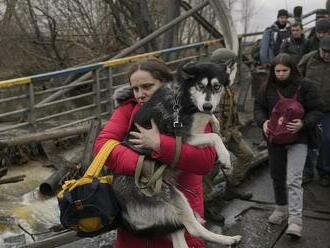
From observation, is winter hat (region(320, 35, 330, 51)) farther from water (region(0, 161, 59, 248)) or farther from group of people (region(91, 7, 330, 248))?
water (region(0, 161, 59, 248))

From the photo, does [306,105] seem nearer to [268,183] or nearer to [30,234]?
[268,183]

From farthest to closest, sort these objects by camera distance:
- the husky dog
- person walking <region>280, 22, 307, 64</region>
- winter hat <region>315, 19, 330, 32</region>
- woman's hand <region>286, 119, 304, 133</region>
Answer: person walking <region>280, 22, 307, 64</region>
winter hat <region>315, 19, 330, 32</region>
woman's hand <region>286, 119, 304, 133</region>
the husky dog

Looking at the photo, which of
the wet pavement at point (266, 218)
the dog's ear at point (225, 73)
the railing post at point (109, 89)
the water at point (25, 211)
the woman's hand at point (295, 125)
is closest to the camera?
the dog's ear at point (225, 73)

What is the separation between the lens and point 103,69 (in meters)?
8.91

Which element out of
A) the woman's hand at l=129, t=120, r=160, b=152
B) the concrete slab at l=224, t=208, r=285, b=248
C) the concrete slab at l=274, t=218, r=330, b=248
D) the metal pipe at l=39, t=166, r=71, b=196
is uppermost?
the woman's hand at l=129, t=120, r=160, b=152

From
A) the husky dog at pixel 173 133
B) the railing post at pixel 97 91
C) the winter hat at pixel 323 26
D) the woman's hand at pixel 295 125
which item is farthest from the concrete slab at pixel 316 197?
the husky dog at pixel 173 133

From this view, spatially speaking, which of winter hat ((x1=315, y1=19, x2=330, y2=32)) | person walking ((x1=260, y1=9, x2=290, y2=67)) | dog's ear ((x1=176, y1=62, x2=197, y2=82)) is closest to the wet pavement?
winter hat ((x1=315, y1=19, x2=330, y2=32))

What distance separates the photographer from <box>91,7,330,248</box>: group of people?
2639 mm

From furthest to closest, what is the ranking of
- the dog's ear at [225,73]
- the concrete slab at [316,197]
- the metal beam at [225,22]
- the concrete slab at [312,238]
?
1. the metal beam at [225,22]
2. the concrete slab at [316,197]
3. the concrete slab at [312,238]
4. the dog's ear at [225,73]

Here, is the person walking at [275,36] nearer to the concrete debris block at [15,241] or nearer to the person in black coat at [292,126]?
the person in black coat at [292,126]

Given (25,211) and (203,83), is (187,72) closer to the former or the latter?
(203,83)

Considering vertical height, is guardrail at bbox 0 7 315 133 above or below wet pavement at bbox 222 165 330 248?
above

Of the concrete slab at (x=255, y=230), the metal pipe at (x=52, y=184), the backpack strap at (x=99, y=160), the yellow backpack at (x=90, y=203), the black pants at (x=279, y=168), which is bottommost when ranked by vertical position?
the concrete slab at (x=255, y=230)

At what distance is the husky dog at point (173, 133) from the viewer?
2.71 metres
